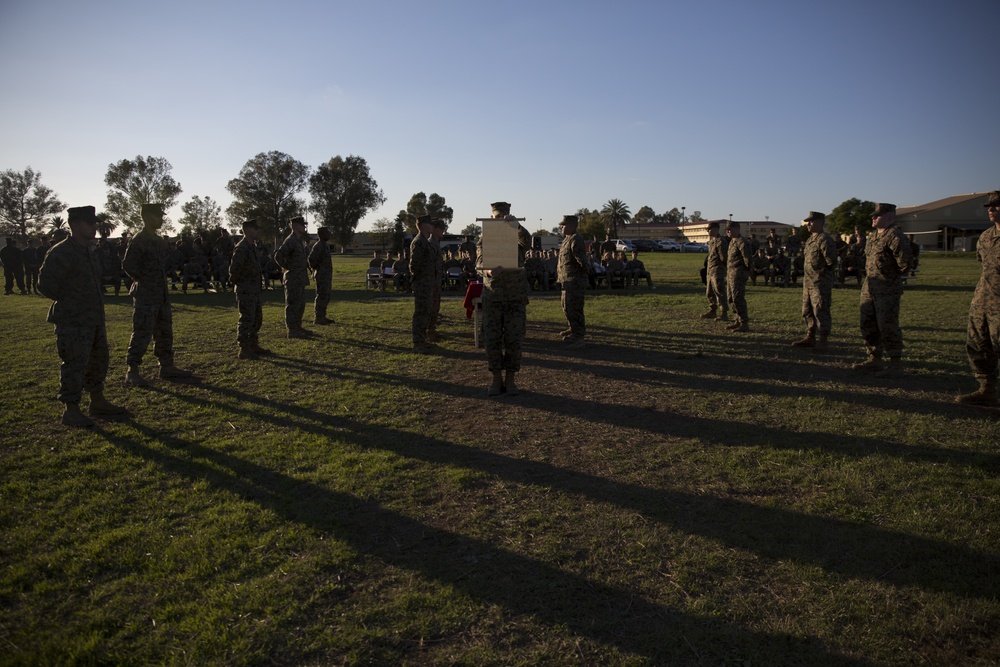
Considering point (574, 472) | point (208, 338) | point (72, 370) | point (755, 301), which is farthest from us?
point (755, 301)

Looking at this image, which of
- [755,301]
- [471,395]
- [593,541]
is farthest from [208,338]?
[755,301]

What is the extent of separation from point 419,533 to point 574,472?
5.09 ft

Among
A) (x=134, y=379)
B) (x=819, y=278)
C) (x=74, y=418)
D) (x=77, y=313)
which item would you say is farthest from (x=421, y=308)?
(x=819, y=278)

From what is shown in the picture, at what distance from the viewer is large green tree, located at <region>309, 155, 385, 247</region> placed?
224ft

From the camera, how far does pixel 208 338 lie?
11.9 meters

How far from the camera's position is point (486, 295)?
7504 mm

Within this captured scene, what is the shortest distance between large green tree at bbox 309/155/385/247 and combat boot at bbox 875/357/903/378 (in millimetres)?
65773

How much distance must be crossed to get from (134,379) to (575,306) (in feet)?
22.5

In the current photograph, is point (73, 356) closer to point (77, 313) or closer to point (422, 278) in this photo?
point (77, 313)

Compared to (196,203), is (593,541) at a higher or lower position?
lower

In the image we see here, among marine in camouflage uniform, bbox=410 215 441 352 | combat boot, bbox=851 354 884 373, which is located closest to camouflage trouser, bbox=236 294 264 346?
marine in camouflage uniform, bbox=410 215 441 352

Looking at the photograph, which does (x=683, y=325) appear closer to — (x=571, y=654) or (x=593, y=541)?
(x=593, y=541)

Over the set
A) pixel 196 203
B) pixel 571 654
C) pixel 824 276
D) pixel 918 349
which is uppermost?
pixel 196 203

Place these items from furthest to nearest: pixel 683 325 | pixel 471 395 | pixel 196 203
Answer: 1. pixel 196 203
2. pixel 683 325
3. pixel 471 395
